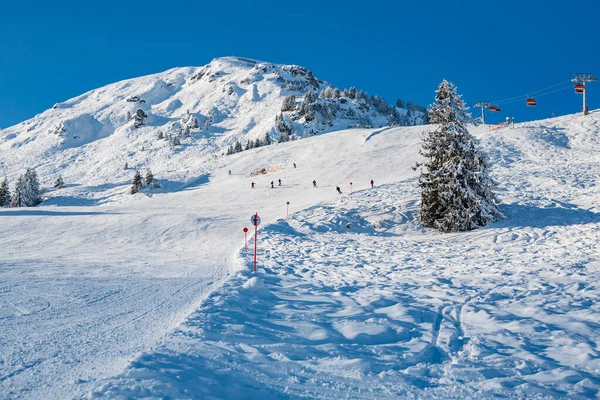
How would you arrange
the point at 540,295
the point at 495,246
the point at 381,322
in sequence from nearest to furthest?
the point at 381,322, the point at 540,295, the point at 495,246

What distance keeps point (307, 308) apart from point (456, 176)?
14874 mm

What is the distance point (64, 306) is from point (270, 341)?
4.97m

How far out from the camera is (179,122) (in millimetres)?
134750

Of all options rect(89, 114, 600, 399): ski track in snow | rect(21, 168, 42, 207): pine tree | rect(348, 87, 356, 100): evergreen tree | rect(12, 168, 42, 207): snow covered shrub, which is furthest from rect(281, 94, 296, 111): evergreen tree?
rect(89, 114, 600, 399): ski track in snow

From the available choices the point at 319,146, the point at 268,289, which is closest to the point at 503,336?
the point at 268,289

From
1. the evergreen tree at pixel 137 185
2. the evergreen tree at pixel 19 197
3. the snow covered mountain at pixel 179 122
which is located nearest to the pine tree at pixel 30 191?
the evergreen tree at pixel 19 197

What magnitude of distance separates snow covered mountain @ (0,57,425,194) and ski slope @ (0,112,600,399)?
44539 mm

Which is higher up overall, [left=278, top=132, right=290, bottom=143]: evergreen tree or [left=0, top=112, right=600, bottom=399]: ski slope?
[left=278, top=132, right=290, bottom=143]: evergreen tree

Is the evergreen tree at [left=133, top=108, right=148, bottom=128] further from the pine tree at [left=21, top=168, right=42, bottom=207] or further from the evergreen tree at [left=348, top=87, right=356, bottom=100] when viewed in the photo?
the pine tree at [left=21, top=168, right=42, bottom=207]

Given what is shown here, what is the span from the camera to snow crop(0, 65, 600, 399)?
4.89 metres

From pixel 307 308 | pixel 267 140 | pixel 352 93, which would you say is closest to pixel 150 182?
pixel 267 140

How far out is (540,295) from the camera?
29.2 feet

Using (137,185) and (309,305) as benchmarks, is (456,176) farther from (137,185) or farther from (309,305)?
(137,185)

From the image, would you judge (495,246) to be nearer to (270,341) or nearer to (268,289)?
(268,289)
